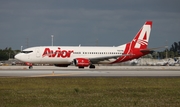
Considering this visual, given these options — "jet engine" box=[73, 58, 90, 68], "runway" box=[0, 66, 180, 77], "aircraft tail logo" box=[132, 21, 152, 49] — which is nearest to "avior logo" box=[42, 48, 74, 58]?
"jet engine" box=[73, 58, 90, 68]

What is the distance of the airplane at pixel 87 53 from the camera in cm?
6450

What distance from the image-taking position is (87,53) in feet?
221

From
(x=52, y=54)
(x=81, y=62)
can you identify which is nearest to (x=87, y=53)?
(x=81, y=62)

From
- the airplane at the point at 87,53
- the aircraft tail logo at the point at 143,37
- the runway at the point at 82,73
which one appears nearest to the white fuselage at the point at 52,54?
the airplane at the point at 87,53

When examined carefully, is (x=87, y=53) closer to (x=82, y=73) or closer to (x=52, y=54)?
(x=52, y=54)

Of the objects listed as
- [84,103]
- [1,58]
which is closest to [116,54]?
[84,103]

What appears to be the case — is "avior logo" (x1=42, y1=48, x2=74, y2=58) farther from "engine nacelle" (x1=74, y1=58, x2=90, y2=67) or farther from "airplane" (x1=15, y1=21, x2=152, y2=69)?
"engine nacelle" (x1=74, y1=58, x2=90, y2=67)

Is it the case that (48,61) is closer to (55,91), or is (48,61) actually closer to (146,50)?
(146,50)

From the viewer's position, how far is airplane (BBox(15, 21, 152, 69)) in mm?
64500

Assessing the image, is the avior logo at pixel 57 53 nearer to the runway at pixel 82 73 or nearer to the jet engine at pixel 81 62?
the jet engine at pixel 81 62

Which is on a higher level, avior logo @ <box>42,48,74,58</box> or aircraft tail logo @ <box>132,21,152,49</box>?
aircraft tail logo @ <box>132,21,152,49</box>

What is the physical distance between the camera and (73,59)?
6569 cm

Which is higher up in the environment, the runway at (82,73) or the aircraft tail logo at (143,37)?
the aircraft tail logo at (143,37)

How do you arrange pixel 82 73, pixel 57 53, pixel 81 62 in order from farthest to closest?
pixel 57 53 → pixel 81 62 → pixel 82 73
